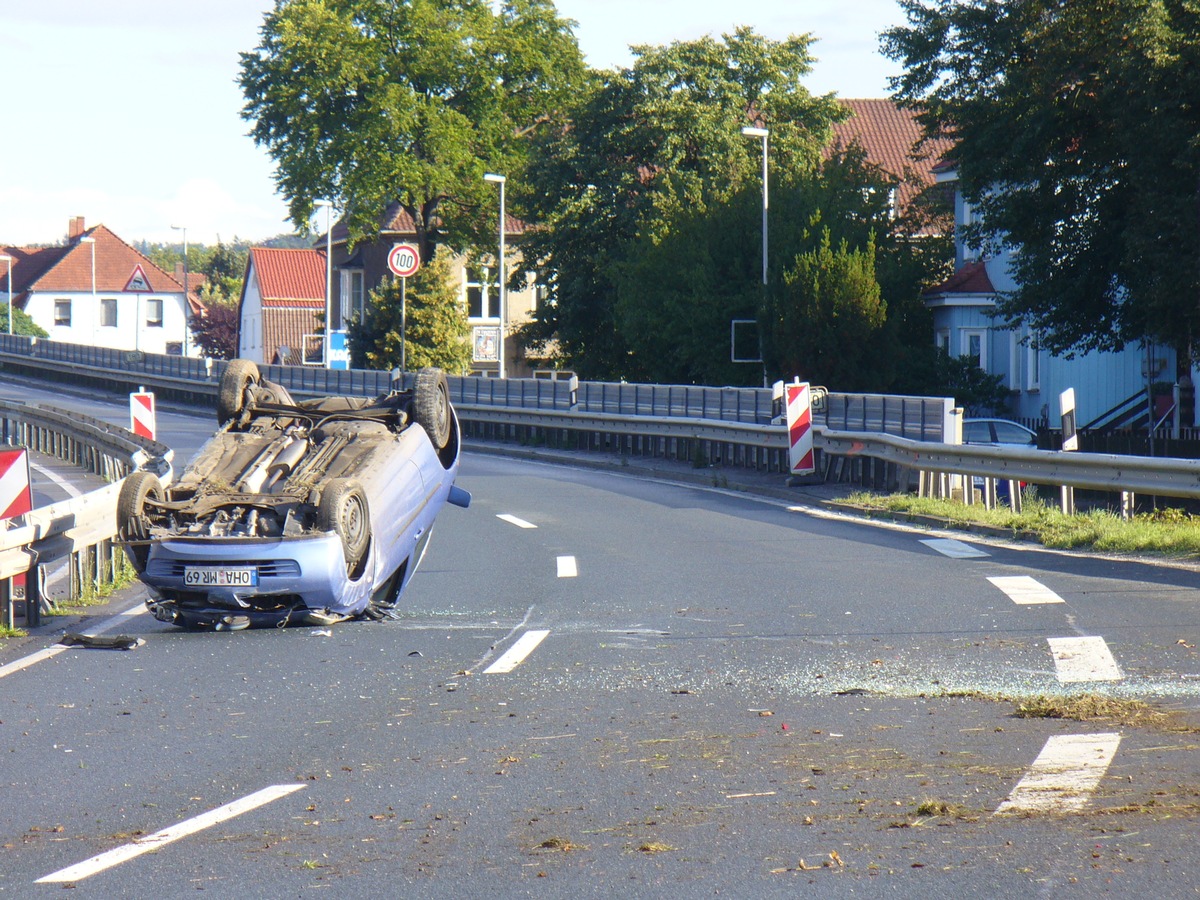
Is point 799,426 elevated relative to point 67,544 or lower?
elevated

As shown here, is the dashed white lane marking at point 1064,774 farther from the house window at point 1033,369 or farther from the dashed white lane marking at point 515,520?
the house window at point 1033,369

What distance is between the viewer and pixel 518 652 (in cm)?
962

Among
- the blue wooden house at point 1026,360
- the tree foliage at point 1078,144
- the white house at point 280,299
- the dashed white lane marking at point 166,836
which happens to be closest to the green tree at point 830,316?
the blue wooden house at point 1026,360

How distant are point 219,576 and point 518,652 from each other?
6.88ft

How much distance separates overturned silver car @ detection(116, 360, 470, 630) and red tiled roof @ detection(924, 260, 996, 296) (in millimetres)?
33291

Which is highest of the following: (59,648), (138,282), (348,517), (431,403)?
(138,282)

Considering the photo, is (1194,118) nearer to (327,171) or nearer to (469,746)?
(469,746)

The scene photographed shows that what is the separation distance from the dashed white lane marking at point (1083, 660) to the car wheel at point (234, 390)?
19.9ft

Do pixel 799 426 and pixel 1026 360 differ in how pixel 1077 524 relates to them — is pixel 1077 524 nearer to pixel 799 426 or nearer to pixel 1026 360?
pixel 799 426

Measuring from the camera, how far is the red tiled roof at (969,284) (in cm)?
4375

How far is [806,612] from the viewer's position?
11109 millimetres

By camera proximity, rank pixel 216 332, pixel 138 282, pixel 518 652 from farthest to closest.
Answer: pixel 216 332 < pixel 138 282 < pixel 518 652

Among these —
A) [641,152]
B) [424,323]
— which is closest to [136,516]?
[641,152]

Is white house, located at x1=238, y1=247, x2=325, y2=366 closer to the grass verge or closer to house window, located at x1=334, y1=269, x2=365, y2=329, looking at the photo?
house window, located at x1=334, y1=269, x2=365, y2=329
